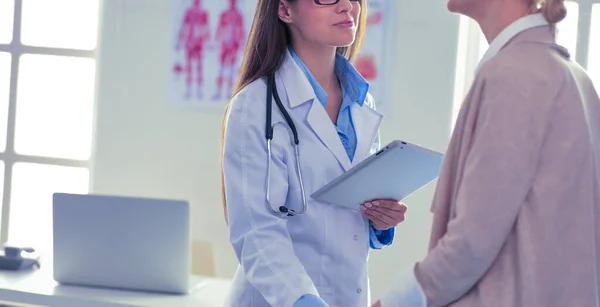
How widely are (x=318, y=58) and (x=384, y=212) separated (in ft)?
1.34

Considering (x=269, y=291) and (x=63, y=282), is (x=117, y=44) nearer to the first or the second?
(x=63, y=282)

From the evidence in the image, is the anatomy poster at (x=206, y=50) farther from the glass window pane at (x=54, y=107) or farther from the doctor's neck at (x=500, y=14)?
the doctor's neck at (x=500, y=14)

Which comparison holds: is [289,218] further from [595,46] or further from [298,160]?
[595,46]

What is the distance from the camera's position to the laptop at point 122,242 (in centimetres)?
230

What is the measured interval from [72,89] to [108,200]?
208 cm

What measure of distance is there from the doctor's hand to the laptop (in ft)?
1.95

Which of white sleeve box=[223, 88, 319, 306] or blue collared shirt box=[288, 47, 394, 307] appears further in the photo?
blue collared shirt box=[288, 47, 394, 307]

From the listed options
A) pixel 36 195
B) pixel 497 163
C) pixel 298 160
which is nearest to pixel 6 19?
pixel 36 195

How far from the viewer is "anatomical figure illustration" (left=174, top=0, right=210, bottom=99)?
387 centimetres

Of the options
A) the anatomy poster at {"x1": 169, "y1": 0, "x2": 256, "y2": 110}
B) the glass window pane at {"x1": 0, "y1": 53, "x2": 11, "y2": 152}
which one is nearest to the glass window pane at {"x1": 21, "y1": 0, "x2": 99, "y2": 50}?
the glass window pane at {"x1": 0, "y1": 53, "x2": 11, "y2": 152}

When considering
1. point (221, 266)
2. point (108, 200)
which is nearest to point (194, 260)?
point (221, 266)

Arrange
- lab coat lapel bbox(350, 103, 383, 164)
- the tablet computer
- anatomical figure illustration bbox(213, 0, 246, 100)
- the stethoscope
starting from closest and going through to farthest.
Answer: the tablet computer → the stethoscope → lab coat lapel bbox(350, 103, 383, 164) → anatomical figure illustration bbox(213, 0, 246, 100)

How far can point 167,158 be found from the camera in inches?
155

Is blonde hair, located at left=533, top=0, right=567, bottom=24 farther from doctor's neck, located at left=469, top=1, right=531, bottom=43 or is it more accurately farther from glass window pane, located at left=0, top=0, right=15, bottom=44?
glass window pane, located at left=0, top=0, right=15, bottom=44
